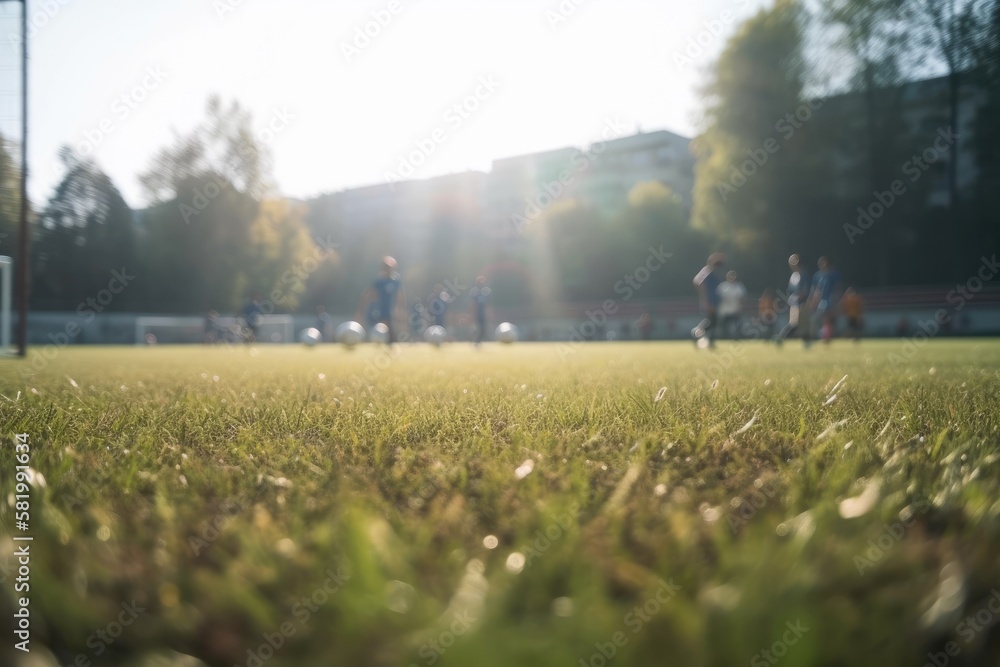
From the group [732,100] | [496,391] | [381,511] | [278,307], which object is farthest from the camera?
[278,307]

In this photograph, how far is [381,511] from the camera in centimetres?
180

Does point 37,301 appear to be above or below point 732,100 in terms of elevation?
below

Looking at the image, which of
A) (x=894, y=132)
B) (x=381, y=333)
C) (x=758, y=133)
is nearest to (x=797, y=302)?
(x=381, y=333)

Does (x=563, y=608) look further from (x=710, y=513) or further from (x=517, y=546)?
(x=710, y=513)

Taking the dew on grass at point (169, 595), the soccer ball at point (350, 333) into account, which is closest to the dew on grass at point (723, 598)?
the dew on grass at point (169, 595)

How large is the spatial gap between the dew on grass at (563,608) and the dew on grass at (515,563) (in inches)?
5.9

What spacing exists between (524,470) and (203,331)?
5056 cm

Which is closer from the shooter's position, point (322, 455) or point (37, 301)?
point (322, 455)

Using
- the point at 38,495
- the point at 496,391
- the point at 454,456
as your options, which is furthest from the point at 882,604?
the point at 496,391

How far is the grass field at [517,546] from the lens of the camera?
1.00 m

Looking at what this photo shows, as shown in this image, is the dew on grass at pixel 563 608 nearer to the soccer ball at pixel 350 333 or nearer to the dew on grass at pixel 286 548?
the dew on grass at pixel 286 548

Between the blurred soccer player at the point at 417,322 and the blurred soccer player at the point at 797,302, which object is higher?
the blurred soccer player at the point at 797,302

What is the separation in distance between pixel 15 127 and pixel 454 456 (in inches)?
548

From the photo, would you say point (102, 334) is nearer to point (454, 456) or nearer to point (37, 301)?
point (37, 301)
